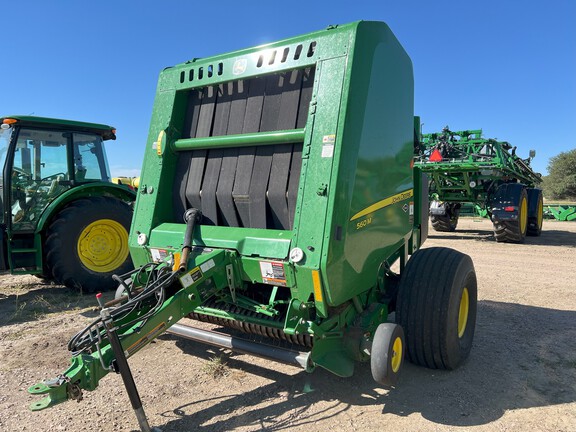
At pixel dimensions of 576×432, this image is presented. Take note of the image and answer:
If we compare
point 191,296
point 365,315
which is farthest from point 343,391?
point 191,296

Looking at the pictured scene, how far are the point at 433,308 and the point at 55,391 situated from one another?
250 cm

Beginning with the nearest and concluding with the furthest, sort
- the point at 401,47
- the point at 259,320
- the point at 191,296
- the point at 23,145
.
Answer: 1. the point at 191,296
2. the point at 259,320
3. the point at 401,47
4. the point at 23,145

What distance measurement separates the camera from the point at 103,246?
6.16 metres

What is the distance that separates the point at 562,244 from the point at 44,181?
455 inches

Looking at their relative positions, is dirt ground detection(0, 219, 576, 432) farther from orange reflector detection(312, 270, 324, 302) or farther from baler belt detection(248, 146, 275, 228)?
baler belt detection(248, 146, 275, 228)

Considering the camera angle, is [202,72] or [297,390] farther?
[202,72]

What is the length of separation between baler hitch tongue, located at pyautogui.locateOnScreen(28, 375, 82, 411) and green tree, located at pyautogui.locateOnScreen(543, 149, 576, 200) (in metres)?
40.1

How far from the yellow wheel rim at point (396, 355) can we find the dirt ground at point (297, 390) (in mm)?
295

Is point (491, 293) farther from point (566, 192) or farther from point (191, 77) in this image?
point (566, 192)

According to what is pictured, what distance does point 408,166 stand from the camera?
3.68m

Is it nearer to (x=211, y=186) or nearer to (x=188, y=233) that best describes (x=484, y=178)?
(x=211, y=186)

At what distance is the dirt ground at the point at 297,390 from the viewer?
8.98ft

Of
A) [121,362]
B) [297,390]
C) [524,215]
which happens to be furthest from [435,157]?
[121,362]

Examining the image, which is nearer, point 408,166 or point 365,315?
point 365,315
